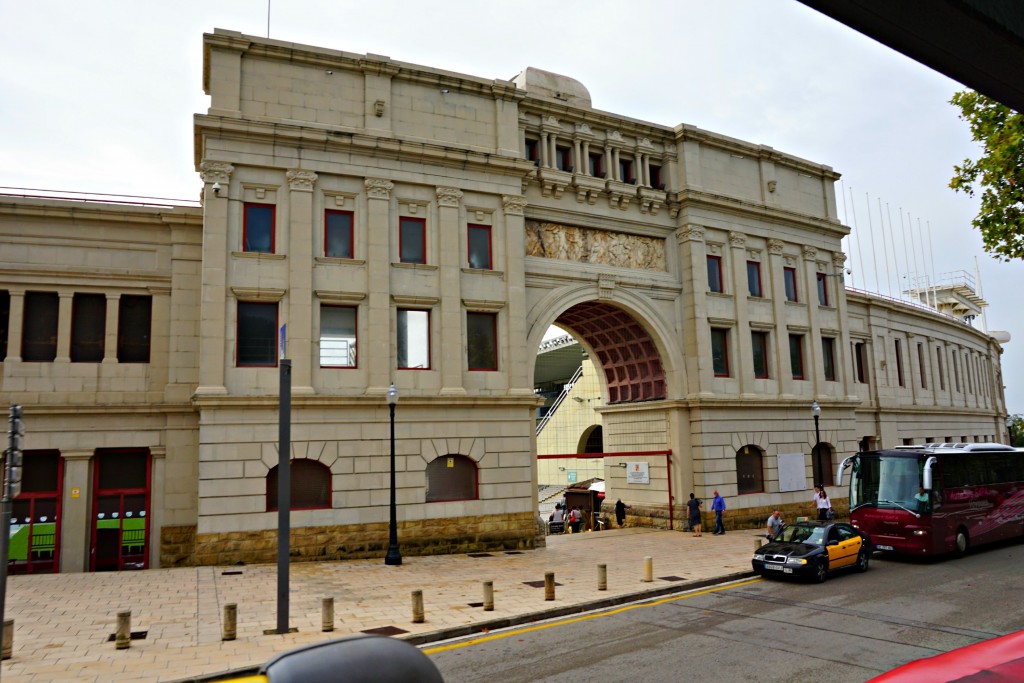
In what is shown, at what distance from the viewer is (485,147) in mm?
27109

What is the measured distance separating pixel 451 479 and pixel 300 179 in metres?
11.4

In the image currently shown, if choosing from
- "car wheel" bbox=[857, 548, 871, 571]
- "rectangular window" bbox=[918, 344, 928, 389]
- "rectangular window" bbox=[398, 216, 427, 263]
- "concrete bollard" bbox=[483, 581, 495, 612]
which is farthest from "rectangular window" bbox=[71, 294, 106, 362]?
"rectangular window" bbox=[918, 344, 928, 389]

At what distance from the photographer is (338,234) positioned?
24.7 meters

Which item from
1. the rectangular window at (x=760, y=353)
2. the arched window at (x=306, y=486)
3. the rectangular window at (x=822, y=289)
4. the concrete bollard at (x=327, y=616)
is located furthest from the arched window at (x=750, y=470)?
the concrete bollard at (x=327, y=616)

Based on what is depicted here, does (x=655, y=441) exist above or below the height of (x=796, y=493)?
above

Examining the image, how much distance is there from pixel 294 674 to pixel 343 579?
17.2 metres

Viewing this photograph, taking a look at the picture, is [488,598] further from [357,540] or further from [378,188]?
[378,188]

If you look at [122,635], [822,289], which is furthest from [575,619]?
[822,289]

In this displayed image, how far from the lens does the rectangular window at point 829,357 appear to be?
3709 centimetres

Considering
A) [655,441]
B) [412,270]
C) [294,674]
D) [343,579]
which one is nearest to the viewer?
[294,674]

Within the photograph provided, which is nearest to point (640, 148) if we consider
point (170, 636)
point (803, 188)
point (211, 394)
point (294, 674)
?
point (803, 188)

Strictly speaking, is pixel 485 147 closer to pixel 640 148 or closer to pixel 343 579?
pixel 640 148

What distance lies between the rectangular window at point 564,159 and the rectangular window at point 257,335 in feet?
43.3

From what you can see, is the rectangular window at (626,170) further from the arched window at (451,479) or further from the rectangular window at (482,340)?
the arched window at (451,479)
